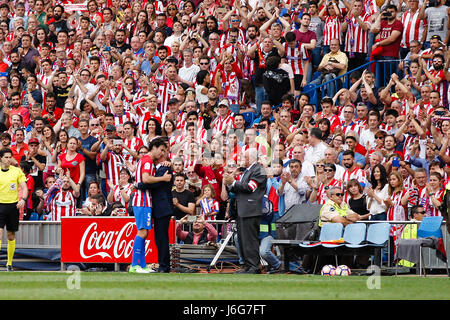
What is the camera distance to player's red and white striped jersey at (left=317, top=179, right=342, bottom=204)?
17.6m

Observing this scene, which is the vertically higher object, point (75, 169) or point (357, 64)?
point (357, 64)

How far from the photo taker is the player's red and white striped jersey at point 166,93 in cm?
2322

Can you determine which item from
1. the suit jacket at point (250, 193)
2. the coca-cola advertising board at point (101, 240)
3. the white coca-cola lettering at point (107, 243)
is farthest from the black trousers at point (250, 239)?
the white coca-cola lettering at point (107, 243)

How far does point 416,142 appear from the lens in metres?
18.3

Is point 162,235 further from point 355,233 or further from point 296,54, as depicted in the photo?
point 296,54

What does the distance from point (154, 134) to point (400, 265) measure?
235 inches

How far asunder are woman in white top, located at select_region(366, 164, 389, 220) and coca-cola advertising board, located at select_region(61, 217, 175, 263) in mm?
3668

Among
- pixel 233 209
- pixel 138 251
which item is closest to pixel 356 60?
pixel 233 209

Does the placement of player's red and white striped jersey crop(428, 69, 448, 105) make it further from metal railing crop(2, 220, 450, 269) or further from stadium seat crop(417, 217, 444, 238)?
metal railing crop(2, 220, 450, 269)

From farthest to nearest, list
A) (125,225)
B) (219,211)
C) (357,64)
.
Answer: (357,64) < (219,211) < (125,225)
